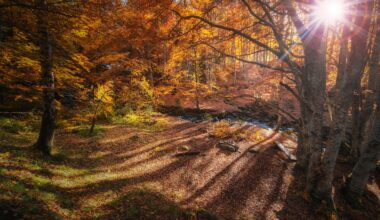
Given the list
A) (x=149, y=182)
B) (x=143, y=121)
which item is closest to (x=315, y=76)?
(x=149, y=182)

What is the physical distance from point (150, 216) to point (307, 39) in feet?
21.4

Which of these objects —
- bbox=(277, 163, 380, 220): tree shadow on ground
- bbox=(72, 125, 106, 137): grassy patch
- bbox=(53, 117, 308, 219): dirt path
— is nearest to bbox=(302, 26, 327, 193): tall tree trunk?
bbox=(277, 163, 380, 220): tree shadow on ground

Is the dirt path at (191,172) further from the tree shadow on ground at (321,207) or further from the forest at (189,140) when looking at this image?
the tree shadow on ground at (321,207)

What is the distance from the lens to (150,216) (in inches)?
210

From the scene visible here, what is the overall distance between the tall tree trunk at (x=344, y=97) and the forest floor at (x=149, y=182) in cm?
102

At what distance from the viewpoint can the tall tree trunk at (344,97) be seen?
18.4 ft

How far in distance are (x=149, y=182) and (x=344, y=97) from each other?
7.43 meters

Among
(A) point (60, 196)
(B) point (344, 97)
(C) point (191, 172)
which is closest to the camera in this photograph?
(A) point (60, 196)

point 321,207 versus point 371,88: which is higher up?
point 371,88

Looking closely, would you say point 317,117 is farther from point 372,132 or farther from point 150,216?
point 150,216

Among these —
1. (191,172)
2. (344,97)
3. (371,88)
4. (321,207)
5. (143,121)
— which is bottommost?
(321,207)

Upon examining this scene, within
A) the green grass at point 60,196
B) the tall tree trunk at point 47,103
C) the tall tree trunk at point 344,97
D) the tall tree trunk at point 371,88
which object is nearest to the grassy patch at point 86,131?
the tall tree trunk at point 47,103

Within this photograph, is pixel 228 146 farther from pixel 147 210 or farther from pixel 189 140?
pixel 147 210

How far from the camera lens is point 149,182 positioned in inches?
303
